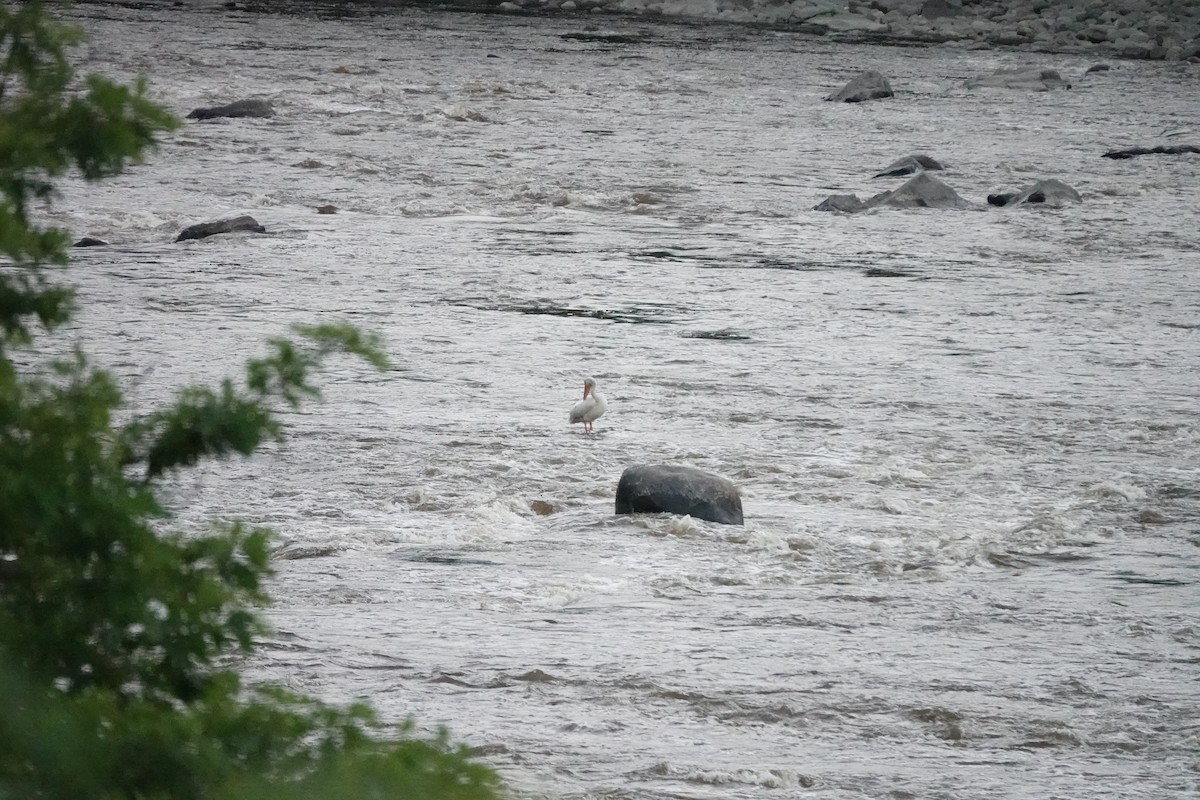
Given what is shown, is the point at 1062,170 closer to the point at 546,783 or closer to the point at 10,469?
the point at 546,783

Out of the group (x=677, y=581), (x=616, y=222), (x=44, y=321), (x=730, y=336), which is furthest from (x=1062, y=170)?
(x=44, y=321)

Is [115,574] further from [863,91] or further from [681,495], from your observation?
[863,91]

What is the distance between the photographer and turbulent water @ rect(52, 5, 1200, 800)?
17.5 feet

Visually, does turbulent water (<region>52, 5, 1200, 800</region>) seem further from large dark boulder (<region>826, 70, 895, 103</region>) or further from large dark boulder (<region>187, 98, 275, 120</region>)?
large dark boulder (<region>826, 70, 895, 103</region>)

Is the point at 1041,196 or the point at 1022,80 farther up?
the point at 1022,80

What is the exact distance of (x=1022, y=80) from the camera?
2834 cm

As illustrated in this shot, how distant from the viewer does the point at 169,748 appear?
2.11 meters

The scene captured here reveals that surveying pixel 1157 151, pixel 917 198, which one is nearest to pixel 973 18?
pixel 1157 151

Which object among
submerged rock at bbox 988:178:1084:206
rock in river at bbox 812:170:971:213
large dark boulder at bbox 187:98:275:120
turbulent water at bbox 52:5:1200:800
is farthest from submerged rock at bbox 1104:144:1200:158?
large dark boulder at bbox 187:98:275:120

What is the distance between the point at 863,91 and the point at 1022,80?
4.43m

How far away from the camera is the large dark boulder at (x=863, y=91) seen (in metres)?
25.0

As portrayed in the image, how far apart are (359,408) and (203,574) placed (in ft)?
21.1

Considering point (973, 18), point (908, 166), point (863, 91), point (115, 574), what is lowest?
point (908, 166)

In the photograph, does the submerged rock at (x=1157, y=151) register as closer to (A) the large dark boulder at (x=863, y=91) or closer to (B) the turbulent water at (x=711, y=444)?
(B) the turbulent water at (x=711, y=444)
